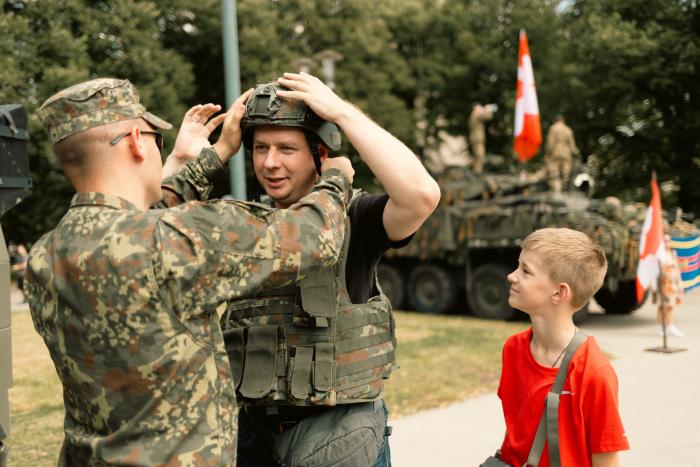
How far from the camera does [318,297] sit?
2176 mm

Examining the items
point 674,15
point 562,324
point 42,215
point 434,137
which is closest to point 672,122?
point 674,15

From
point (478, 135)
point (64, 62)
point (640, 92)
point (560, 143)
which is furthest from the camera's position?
point (640, 92)

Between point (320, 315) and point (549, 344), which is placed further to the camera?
point (549, 344)

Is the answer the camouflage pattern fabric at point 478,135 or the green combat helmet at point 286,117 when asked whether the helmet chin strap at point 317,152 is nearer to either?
the green combat helmet at point 286,117

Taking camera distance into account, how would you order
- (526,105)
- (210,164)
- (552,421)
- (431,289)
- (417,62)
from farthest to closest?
(417,62) → (431,289) → (526,105) → (210,164) → (552,421)

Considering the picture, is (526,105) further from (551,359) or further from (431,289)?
(551,359)

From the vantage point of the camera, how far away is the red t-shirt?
2303mm

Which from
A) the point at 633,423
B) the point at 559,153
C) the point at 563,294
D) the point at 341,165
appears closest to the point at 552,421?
the point at 563,294

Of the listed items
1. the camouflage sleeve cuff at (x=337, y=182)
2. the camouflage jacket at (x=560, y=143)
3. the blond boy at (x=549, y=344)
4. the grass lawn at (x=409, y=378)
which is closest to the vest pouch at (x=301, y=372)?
the camouflage sleeve cuff at (x=337, y=182)

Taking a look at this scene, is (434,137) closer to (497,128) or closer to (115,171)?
(497,128)

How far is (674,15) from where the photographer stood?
22.5 metres

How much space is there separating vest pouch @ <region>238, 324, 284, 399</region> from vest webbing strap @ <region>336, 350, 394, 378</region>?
0.65 ft

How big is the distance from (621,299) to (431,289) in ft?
11.2

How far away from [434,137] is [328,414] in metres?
26.0
